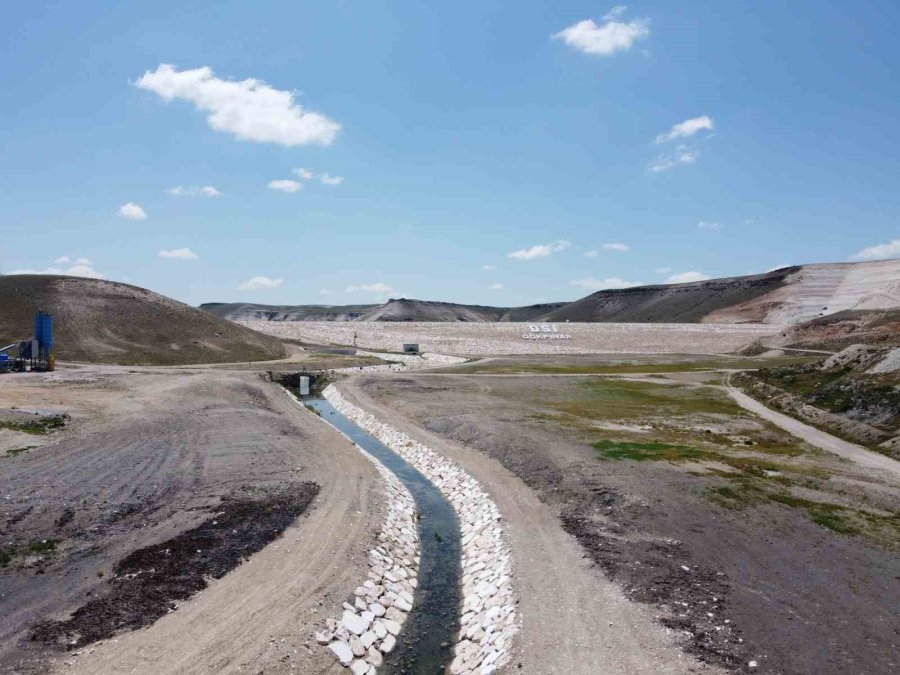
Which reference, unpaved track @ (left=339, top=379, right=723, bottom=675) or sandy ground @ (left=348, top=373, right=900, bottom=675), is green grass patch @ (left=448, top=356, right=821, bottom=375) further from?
unpaved track @ (left=339, top=379, right=723, bottom=675)

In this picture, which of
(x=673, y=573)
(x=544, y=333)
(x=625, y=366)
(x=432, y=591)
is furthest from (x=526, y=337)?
(x=673, y=573)

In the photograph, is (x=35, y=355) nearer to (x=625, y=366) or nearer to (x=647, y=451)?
(x=647, y=451)

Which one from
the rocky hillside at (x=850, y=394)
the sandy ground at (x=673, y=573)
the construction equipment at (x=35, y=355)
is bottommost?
the sandy ground at (x=673, y=573)

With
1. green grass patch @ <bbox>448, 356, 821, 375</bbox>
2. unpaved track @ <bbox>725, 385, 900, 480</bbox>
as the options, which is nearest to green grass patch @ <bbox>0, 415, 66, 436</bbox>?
unpaved track @ <bbox>725, 385, 900, 480</bbox>

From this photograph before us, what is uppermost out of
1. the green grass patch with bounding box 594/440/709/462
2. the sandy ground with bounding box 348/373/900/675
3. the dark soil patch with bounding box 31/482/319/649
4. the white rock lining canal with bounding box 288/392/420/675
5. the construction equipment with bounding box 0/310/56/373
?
the construction equipment with bounding box 0/310/56/373

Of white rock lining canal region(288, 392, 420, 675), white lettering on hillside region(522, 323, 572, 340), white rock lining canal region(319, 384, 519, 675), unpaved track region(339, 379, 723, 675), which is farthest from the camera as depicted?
white lettering on hillside region(522, 323, 572, 340)

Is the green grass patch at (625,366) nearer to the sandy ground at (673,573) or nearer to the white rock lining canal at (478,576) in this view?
the white rock lining canal at (478,576)

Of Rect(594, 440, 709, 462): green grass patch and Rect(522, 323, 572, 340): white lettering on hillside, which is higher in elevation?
Rect(522, 323, 572, 340): white lettering on hillside

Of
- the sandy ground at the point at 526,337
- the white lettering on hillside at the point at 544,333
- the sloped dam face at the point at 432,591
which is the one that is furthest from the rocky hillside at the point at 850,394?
the white lettering on hillside at the point at 544,333

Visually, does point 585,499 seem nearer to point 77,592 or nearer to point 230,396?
point 77,592
